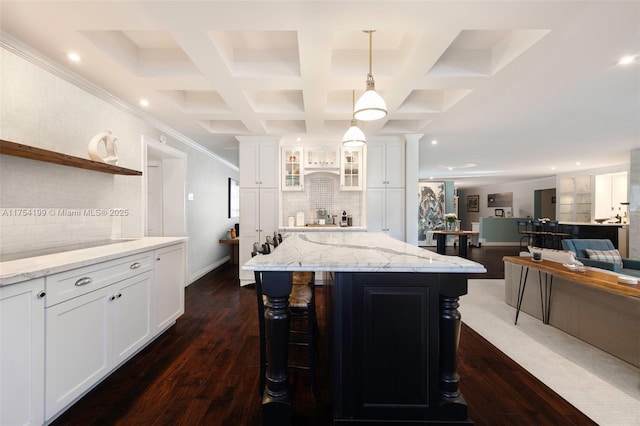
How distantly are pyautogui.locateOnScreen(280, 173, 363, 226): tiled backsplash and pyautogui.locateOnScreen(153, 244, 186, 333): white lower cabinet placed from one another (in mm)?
2469

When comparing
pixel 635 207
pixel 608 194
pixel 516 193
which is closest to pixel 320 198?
pixel 635 207

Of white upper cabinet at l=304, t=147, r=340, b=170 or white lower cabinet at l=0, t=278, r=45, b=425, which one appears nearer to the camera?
white lower cabinet at l=0, t=278, r=45, b=425

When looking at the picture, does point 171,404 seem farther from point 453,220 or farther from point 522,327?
point 453,220

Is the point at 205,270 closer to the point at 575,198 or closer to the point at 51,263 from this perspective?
the point at 51,263

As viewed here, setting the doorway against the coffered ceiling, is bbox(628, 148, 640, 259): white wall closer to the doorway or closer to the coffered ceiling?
the coffered ceiling

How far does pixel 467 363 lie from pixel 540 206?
1142 centimetres

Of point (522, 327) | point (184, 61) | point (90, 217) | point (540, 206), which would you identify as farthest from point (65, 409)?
point (540, 206)

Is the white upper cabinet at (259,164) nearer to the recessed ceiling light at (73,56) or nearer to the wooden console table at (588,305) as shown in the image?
the recessed ceiling light at (73,56)

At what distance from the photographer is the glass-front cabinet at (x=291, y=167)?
16.3 feet

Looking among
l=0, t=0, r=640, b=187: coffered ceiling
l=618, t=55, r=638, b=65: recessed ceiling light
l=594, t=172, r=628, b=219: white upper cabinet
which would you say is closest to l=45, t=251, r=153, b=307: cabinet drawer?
l=0, t=0, r=640, b=187: coffered ceiling

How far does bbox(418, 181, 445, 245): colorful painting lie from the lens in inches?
398

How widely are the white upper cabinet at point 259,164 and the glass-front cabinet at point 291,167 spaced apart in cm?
35

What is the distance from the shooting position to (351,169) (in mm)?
4949

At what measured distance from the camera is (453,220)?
24.4ft
